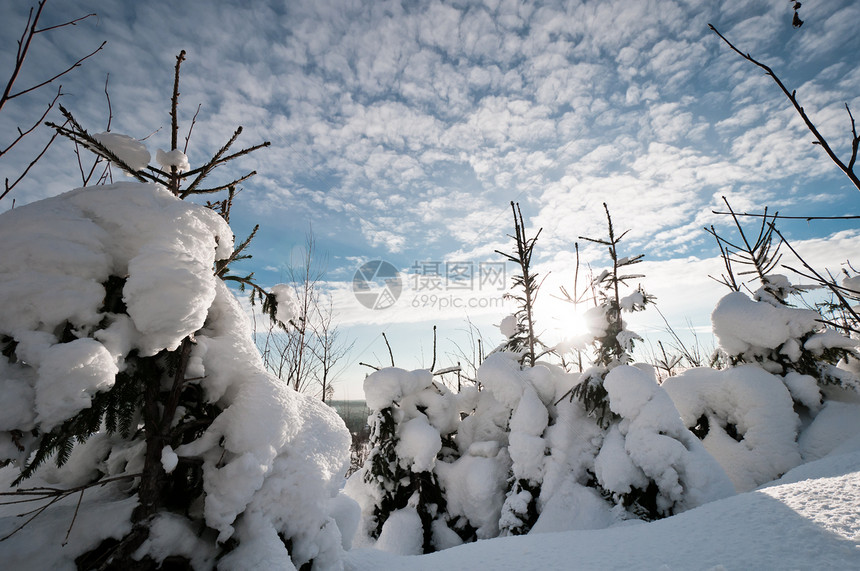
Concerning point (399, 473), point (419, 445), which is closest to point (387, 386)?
point (419, 445)

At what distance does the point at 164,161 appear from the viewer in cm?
273

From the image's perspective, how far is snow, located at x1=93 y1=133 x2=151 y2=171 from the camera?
232cm

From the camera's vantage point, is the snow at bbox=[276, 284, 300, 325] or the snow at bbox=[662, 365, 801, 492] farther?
the snow at bbox=[662, 365, 801, 492]

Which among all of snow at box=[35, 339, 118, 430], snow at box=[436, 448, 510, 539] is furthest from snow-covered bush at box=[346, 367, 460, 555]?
snow at box=[35, 339, 118, 430]

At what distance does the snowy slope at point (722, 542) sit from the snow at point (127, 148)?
3328mm

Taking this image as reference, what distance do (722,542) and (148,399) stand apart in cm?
357

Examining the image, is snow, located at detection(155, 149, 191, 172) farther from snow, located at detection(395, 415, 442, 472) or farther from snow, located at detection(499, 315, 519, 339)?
snow, located at detection(499, 315, 519, 339)

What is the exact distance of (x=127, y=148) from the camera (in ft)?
7.89

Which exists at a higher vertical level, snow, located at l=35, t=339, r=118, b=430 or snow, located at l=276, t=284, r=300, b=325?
snow, located at l=276, t=284, r=300, b=325

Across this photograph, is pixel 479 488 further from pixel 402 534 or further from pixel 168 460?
pixel 168 460

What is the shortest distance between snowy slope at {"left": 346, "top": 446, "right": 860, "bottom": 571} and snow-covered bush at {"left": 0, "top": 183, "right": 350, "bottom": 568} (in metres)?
0.99

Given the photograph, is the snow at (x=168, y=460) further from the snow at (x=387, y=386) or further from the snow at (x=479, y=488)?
the snow at (x=479, y=488)

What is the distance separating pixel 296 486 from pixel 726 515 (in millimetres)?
2946

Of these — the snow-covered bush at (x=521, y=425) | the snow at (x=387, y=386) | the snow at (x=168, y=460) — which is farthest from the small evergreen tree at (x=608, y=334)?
the snow at (x=168, y=460)
